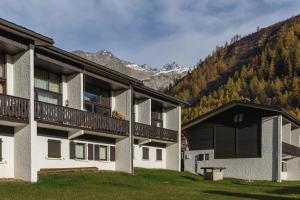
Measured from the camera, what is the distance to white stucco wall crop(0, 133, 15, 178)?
25614 millimetres

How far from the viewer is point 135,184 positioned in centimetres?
2855

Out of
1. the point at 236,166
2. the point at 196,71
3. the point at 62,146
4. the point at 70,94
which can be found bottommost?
the point at 236,166

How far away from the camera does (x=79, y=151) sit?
33562mm

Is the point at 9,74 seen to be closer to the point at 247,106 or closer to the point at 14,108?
the point at 14,108

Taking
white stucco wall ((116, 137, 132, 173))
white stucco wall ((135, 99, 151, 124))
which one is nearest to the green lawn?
white stucco wall ((116, 137, 132, 173))

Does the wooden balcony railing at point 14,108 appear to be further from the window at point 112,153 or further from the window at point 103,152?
the window at point 112,153

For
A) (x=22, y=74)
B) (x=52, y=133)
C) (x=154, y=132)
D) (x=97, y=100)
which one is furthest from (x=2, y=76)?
(x=154, y=132)

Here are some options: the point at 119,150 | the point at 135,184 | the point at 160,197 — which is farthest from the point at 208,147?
the point at 160,197

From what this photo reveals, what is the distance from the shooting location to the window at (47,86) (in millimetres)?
29839

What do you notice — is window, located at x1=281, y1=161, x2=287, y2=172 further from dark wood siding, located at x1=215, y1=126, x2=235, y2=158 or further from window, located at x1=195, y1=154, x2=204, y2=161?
window, located at x1=195, y1=154, x2=204, y2=161

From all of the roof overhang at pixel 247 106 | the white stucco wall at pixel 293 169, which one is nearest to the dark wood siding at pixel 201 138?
the roof overhang at pixel 247 106

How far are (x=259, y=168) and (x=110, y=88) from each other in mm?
18260

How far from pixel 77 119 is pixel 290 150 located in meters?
28.0

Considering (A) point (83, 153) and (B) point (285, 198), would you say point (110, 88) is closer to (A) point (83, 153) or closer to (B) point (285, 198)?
(A) point (83, 153)
